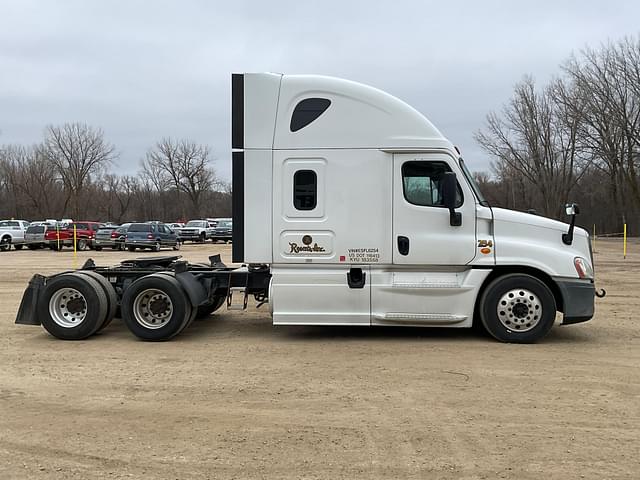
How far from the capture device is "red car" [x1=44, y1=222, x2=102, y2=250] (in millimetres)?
34625

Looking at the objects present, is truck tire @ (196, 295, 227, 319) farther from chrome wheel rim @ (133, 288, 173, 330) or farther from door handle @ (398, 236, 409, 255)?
door handle @ (398, 236, 409, 255)

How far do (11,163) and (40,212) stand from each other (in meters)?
8.01

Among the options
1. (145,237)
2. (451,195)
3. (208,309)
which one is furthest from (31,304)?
(145,237)

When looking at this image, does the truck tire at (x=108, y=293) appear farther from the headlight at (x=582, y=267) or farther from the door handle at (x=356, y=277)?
the headlight at (x=582, y=267)

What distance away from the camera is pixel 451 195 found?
7.73 meters

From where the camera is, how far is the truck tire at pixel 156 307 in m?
8.16

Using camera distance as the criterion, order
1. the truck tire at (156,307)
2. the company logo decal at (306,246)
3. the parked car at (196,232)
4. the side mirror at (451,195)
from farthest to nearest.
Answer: the parked car at (196,232) < the truck tire at (156,307) < the company logo decal at (306,246) < the side mirror at (451,195)

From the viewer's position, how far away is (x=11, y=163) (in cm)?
7844

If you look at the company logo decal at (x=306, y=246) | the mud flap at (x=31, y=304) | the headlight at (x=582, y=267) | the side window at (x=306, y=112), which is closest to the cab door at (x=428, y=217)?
the company logo decal at (x=306, y=246)

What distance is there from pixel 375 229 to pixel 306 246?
39.0 inches

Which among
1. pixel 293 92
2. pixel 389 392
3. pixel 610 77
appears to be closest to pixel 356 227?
pixel 293 92

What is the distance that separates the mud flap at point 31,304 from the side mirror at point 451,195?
5946 millimetres

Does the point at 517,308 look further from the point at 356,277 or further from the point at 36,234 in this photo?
the point at 36,234

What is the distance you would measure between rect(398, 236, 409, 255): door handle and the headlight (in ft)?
7.56
